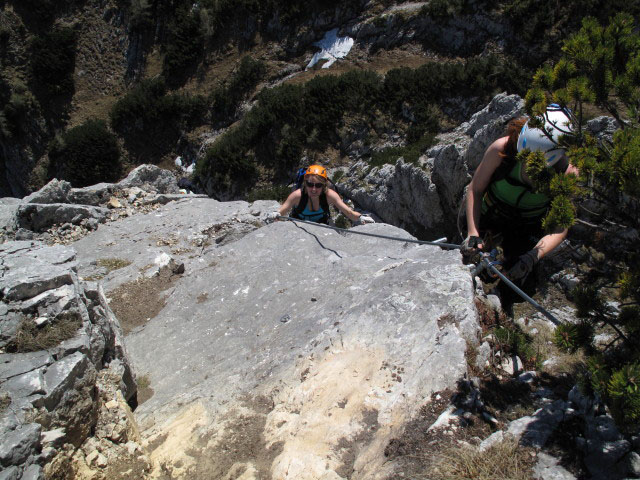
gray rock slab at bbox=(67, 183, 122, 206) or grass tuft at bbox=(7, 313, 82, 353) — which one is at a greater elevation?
grass tuft at bbox=(7, 313, 82, 353)

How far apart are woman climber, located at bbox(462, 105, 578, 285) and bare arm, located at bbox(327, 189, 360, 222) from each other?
2.31 metres

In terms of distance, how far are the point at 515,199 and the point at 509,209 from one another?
0.15m

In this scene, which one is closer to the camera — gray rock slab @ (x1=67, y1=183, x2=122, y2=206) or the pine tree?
the pine tree

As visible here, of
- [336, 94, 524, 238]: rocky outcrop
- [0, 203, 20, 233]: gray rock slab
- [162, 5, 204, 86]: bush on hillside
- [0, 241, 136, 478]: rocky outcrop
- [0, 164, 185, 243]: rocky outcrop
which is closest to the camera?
[0, 241, 136, 478]: rocky outcrop

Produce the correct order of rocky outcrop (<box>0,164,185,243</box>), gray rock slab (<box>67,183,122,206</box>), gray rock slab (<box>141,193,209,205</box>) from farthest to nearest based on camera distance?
gray rock slab (<box>141,193,209,205</box>)
gray rock slab (<box>67,183,122,206</box>)
rocky outcrop (<box>0,164,185,243</box>)

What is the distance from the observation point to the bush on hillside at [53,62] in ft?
99.7

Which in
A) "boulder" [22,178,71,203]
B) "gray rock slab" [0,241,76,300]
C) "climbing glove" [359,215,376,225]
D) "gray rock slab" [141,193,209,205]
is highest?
"gray rock slab" [0,241,76,300]

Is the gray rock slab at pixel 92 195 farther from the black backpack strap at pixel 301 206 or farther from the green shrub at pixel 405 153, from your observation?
the green shrub at pixel 405 153

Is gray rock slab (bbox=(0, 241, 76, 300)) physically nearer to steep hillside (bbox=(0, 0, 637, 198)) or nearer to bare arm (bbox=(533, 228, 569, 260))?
bare arm (bbox=(533, 228, 569, 260))

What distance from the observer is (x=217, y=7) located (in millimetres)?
31250

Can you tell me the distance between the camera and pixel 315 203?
271 inches

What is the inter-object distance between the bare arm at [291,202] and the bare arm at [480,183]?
3142 mm

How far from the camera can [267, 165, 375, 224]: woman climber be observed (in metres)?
6.65

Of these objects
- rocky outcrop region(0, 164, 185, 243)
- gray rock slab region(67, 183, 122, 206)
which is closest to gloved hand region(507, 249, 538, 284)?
rocky outcrop region(0, 164, 185, 243)
